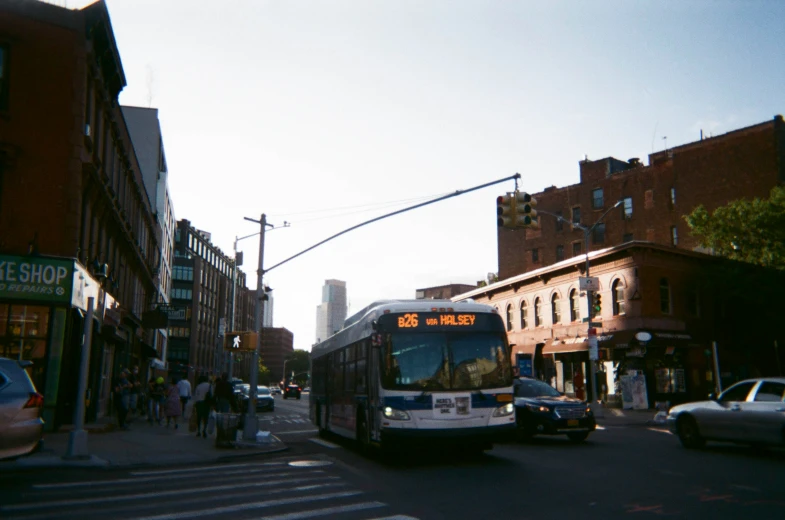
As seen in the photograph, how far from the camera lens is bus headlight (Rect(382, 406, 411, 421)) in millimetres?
12875

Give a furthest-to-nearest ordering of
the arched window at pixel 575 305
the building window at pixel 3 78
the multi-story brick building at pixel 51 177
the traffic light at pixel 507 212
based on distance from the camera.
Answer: the arched window at pixel 575 305 < the building window at pixel 3 78 < the multi-story brick building at pixel 51 177 < the traffic light at pixel 507 212

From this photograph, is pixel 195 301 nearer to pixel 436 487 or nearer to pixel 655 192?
pixel 655 192

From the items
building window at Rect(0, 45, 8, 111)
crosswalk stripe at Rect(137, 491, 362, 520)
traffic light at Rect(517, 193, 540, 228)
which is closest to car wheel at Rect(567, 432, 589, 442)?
traffic light at Rect(517, 193, 540, 228)

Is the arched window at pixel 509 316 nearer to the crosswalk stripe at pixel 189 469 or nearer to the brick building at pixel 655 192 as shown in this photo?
the brick building at pixel 655 192

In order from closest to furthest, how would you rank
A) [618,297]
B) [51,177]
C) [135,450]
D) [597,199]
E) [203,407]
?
[135,450] < [51,177] < [203,407] < [618,297] < [597,199]

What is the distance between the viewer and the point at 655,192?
186 ft

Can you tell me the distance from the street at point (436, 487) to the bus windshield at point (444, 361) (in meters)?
1.54

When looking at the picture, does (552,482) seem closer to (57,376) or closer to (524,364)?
(57,376)

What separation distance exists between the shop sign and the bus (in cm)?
1014

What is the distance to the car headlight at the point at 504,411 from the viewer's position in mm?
13211

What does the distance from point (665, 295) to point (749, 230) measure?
8.26m

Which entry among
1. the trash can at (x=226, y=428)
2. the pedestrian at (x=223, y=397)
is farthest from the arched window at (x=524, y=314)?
the trash can at (x=226, y=428)

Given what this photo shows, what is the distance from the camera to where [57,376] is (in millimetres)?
19547

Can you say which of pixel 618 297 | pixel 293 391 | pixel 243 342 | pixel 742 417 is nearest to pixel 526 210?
pixel 742 417
